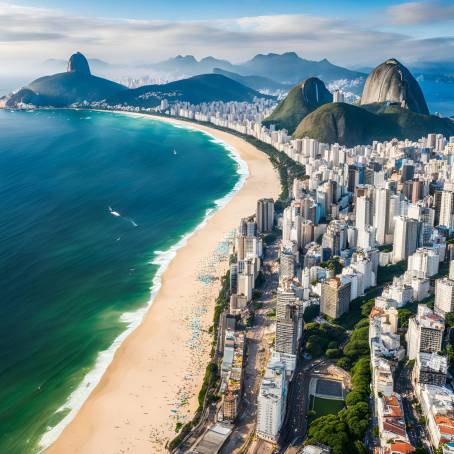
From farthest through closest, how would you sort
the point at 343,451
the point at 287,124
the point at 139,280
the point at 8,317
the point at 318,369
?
the point at 287,124 < the point at 139,280 < the point at 8,317 < the point at 318,369 < the point at 343,451

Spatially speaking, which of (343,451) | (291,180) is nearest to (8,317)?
(343,451)

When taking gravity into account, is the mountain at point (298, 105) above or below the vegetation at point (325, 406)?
above

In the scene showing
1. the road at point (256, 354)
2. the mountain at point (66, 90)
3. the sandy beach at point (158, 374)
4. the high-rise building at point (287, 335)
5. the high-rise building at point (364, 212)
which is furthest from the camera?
the mountain at point (66, 90)

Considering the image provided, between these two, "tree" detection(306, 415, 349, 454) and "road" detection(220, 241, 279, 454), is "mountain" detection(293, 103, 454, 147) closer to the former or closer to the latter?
"road" detection(220, 241, 279, 454)

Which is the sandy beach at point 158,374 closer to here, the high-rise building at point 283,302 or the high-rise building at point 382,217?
the high-rise building at point 283,302

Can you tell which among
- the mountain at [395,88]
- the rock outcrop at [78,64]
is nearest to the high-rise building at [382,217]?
the mountain at [395,88]

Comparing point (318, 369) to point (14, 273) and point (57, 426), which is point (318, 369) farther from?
point (14, 273)
